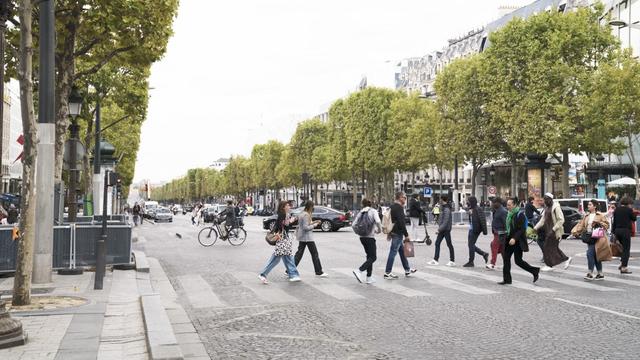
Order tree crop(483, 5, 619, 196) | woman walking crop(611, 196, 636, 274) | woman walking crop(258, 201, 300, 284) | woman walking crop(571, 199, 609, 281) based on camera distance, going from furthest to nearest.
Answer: tree crop(483, 5, 619, 196) → woman walking crop(611, 196, 636, 274) → woman walking crop(571, 199, 609, 281) → woman walking crop(258, 201, 300, 284)

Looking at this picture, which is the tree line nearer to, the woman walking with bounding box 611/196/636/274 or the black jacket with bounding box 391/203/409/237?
the woman walking with bounding box 611/196/636/274

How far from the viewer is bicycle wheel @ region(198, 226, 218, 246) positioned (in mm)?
26406

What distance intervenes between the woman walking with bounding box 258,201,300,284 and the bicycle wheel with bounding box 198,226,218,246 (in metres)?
12.4

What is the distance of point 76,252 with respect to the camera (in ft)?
50.1

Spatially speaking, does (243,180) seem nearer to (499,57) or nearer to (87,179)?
(499,57)

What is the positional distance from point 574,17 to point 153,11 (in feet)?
107

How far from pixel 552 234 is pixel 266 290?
Result: 644cm

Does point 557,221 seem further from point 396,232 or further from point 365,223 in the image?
point 365,223

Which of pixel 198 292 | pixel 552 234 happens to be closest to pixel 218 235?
pixel 198 292

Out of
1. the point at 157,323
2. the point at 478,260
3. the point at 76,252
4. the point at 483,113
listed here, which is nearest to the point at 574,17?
the point at 483,113

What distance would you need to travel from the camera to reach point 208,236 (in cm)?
2656

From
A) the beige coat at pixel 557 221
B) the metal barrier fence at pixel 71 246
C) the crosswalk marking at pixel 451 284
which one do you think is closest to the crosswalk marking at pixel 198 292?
the metal barrier fence at pixel 71 246

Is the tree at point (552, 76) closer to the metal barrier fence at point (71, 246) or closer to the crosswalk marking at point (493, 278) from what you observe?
the crosswalk marking at point (493, 278)

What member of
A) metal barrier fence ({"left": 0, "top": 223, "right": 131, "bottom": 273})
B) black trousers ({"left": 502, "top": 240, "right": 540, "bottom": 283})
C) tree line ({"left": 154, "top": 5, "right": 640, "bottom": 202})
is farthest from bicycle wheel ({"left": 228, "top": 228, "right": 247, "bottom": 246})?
tree line ({"left": 154, "top": 5, "right": 640, "bottom": 202})
